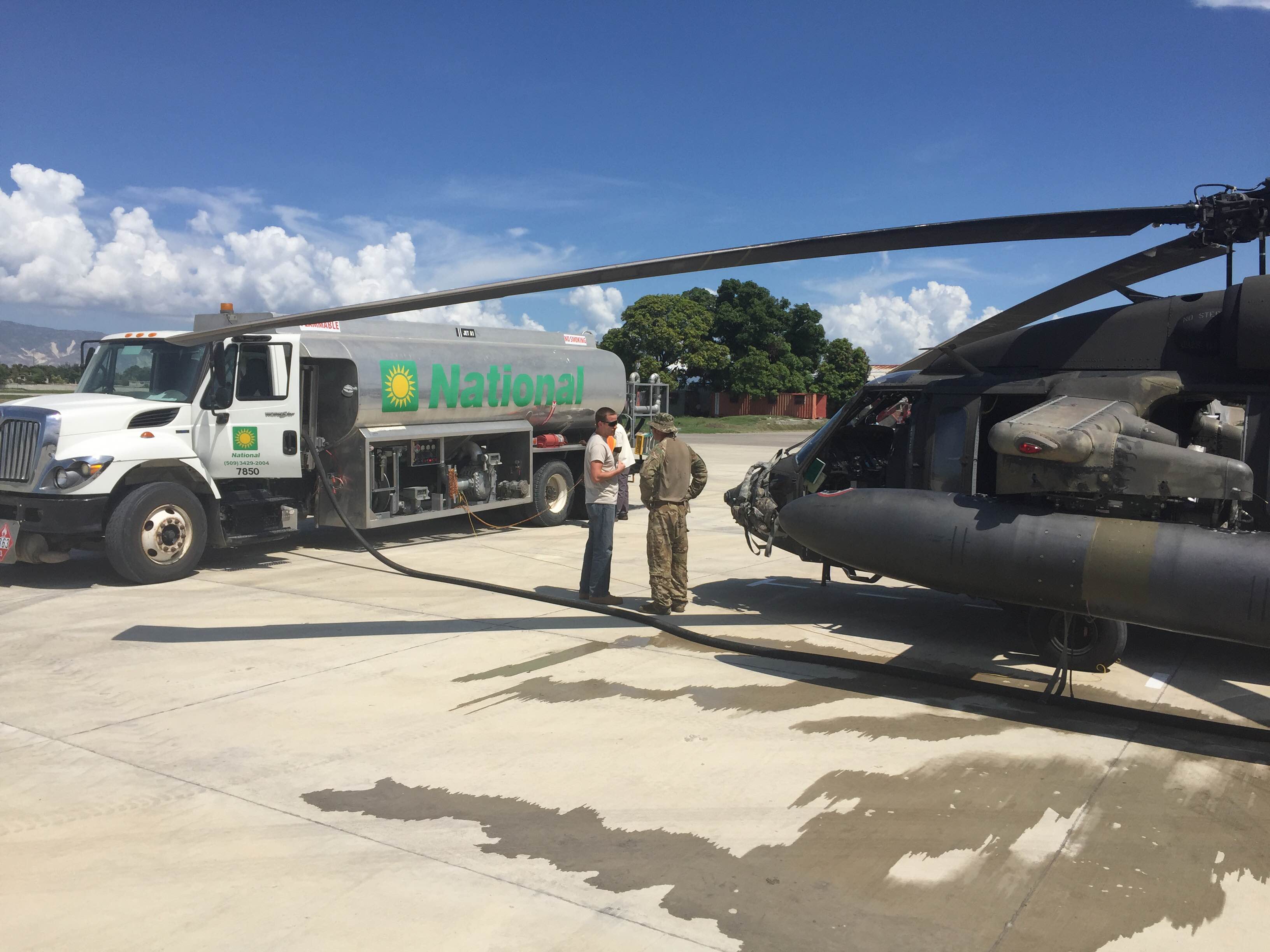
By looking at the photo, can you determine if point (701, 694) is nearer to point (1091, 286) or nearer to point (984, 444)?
point (984, 444)

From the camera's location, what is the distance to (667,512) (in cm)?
836

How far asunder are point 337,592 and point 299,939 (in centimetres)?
626

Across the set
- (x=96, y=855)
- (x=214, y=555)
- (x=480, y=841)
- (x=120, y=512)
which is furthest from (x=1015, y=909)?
(x=214, y=555)

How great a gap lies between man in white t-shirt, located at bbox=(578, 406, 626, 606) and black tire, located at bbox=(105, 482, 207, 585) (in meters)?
4.25

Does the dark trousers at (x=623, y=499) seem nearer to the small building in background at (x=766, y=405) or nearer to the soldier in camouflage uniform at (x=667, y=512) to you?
the soldier in camouflage uniform at (x=667, y=512)

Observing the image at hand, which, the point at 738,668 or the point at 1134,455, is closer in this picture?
the point at 1134,455

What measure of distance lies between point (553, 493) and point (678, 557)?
255 inches

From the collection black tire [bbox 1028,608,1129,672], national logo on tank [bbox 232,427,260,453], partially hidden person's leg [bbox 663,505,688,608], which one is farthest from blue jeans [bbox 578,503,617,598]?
national logo on tank [bbox 232,427,260,453]

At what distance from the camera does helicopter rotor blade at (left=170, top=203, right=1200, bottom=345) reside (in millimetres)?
5590

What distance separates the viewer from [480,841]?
4148 mm

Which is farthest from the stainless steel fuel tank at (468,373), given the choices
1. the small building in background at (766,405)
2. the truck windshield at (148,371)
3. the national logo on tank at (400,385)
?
the small building in background at (766,405)

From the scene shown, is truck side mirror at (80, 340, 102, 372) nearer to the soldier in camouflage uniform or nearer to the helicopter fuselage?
the soldier in camouflage uniform

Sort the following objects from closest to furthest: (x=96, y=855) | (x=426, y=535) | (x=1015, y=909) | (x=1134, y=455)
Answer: (x=1015, y=909) → (x=96, y=855) → (x=1134, y=455) → (x=426, y=535)

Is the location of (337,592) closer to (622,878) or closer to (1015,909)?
(622,878)
